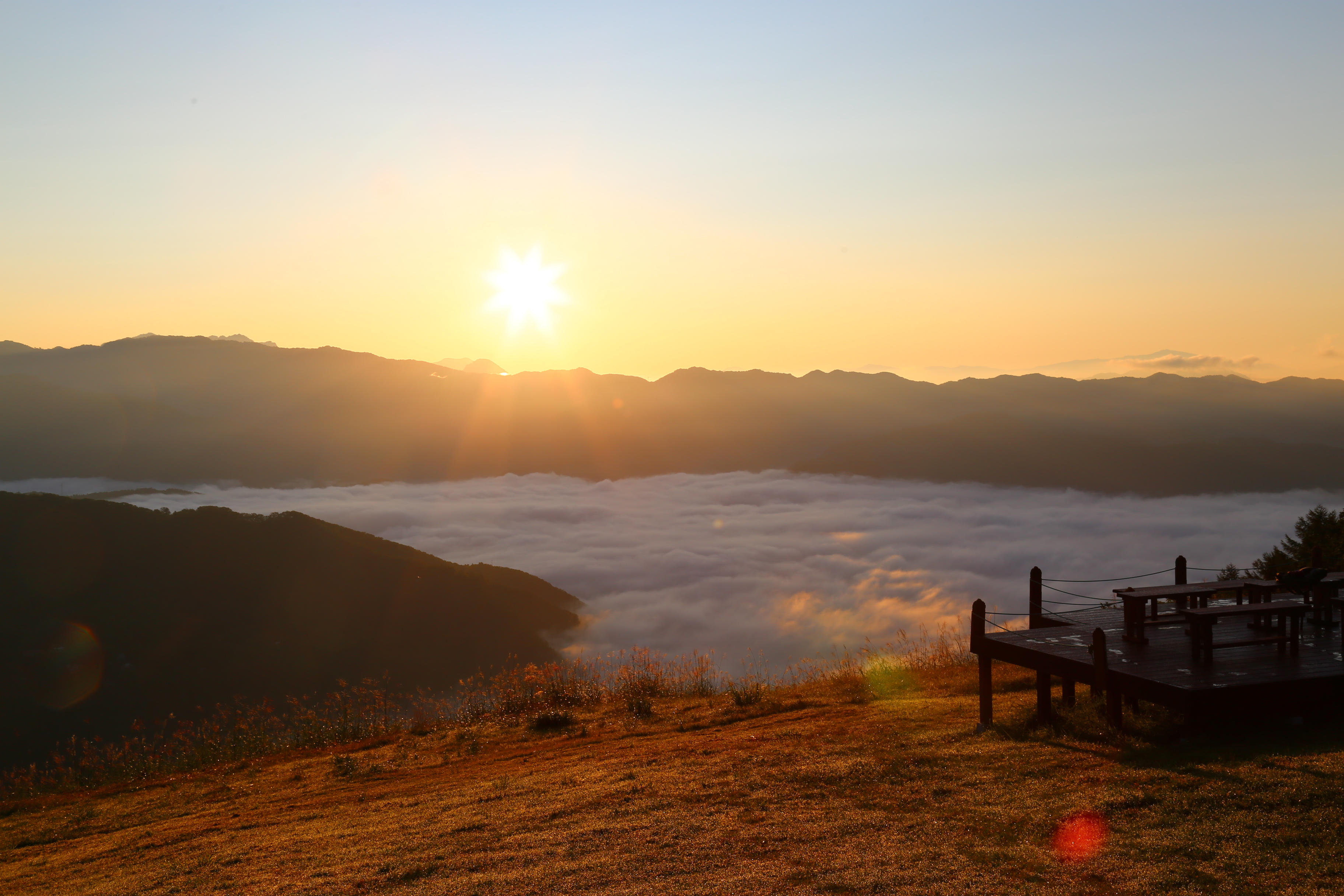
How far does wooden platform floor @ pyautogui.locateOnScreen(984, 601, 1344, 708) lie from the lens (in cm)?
→ 754

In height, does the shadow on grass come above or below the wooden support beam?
below

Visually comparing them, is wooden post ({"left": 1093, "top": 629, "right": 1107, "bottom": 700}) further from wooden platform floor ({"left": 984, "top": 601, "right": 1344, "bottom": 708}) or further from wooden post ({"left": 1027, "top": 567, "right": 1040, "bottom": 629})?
wooden post ({"left": 1027, "top": 567, "right": 1040, "bottom": 629})

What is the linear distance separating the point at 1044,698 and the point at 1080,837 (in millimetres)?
3515

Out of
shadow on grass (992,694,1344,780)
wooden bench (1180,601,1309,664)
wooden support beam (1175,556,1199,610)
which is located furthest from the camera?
wooden support beam (1175,556,1199,610)

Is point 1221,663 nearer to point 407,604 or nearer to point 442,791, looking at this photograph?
point 442,791

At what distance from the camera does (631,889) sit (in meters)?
5.30

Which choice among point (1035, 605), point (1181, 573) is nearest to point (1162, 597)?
point (1035, 605)

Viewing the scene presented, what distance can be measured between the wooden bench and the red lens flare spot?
11.7ft

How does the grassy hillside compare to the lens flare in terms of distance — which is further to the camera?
the lens flare

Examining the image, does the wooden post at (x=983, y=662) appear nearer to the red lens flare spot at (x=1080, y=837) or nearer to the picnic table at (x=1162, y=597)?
the picnic table at (x=1162, y=597)

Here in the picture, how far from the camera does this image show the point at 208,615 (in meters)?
75.2

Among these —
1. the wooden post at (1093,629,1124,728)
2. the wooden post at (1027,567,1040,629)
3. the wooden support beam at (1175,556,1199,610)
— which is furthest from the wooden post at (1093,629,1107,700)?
the wooden support beam at (1175,556,1199,610)

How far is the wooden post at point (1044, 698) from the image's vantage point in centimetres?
878

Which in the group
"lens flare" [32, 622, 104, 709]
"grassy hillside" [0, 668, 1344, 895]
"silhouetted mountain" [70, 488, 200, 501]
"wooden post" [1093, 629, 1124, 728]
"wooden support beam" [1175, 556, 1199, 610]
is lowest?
"lens flare" [32, 622, 104, 709]
